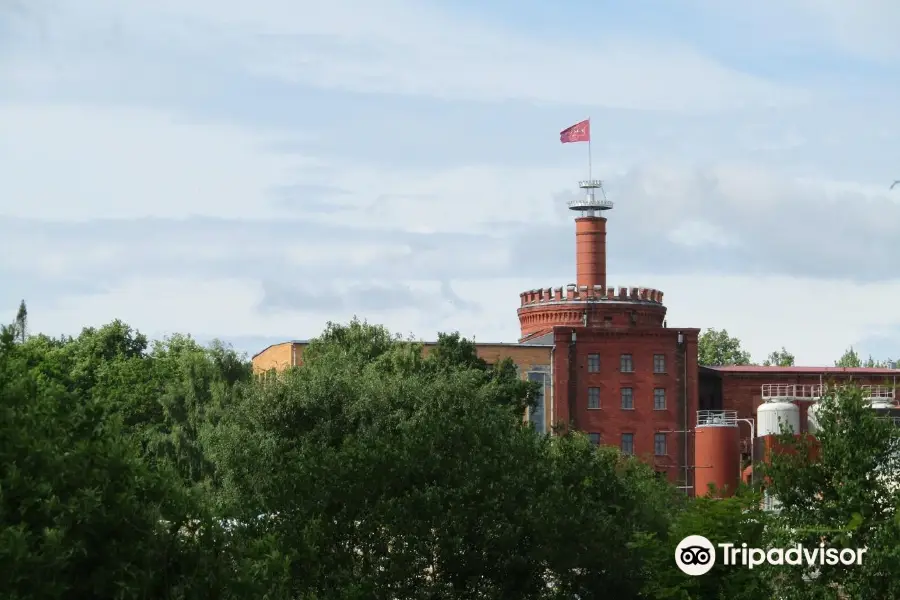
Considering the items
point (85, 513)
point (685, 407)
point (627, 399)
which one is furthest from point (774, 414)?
point (85, 513)

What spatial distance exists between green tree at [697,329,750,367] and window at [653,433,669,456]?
37.6 metres

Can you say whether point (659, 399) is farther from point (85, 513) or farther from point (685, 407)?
→ point (85, 513)

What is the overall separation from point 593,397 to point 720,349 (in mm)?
42083

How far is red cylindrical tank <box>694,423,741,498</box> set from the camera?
8312 cm

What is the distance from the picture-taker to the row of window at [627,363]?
292 ft

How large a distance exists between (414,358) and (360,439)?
22.8 meters

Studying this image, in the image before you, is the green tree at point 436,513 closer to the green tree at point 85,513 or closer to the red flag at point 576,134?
the green tree at point 85,513

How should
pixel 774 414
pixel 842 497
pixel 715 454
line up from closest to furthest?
pixel 842 497, pixel 715 454, pixel 774 414

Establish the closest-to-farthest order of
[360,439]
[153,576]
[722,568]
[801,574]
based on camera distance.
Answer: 1. [153,576]
2. [801,574]
3. [722,568]
4. [360,439]

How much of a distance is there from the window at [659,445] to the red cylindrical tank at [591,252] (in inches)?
382

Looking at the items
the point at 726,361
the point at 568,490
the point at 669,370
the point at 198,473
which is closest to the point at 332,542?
the point at 568,490

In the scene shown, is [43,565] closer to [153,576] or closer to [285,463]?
[153,576]

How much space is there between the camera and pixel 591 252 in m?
93.9

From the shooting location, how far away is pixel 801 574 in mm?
33969
